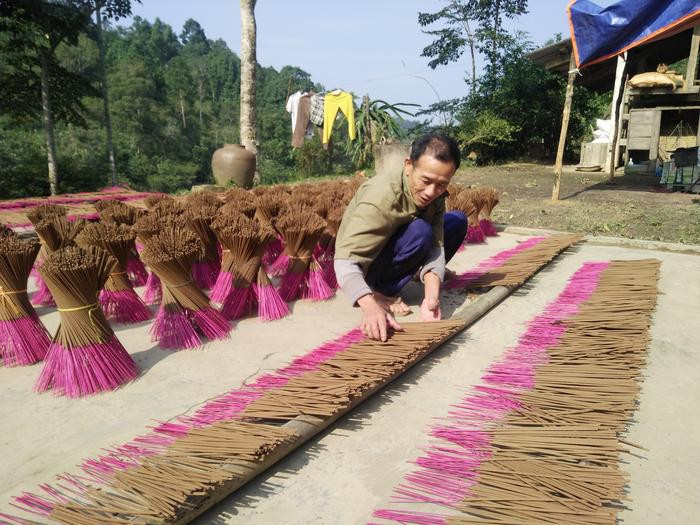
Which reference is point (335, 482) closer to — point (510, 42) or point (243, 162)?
point (243, 162)

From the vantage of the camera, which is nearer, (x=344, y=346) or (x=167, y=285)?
(x=344, y=346)

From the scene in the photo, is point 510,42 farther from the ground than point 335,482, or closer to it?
farther from the ground

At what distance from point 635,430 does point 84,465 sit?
1711mm

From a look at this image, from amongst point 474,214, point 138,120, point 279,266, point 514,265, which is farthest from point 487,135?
point 138,120

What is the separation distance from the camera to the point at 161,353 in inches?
79.2

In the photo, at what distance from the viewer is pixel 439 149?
6.55ft

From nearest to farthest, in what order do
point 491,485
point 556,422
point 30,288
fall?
point 491,485
point 556,422
point 30,288

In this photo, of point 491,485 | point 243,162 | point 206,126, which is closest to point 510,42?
point 243,162

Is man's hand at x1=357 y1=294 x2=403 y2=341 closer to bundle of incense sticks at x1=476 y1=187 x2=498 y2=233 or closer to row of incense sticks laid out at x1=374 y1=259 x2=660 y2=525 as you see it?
row of incense sticks laid out at x1=374 y1=259 x2=660 y2=525

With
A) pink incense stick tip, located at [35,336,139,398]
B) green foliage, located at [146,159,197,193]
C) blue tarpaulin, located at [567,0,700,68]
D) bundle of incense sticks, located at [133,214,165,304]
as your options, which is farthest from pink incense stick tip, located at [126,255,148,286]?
green foliage, located at [146,159,197,193]

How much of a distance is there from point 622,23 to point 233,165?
6471 mm

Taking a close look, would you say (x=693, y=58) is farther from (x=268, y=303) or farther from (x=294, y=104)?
(x=294, y=104)

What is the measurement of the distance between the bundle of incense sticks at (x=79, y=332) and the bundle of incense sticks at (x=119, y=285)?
0.63 m

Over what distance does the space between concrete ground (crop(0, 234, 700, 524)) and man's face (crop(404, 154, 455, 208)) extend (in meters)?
0.72
